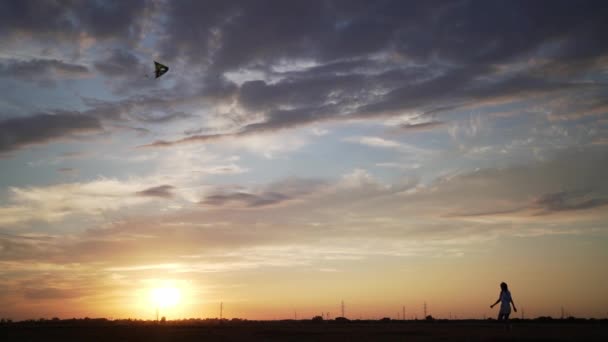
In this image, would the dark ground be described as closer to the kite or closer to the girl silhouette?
the girl silhouette

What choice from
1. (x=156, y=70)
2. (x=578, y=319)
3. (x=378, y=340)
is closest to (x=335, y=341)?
(x=378, y=340)

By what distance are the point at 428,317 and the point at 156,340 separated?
167 ft

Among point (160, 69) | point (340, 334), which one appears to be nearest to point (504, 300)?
point (340, 334)

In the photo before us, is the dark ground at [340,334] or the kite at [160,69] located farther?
the kite at [160,69]

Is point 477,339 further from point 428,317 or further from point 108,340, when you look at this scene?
point 428,317

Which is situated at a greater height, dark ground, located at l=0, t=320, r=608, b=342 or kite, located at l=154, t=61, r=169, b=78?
kite, located at l=154, t=61, r=169, b=78

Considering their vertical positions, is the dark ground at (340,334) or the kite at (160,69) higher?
the kite at (160,69)

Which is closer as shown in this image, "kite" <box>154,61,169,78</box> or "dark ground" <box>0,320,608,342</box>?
"dark ground" <box>0,320,608,342</box>

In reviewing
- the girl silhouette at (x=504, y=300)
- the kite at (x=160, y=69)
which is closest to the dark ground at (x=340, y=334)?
the girl silhouette at (x=504, y=300)

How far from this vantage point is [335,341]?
3272 centimetres

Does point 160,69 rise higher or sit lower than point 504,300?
higher

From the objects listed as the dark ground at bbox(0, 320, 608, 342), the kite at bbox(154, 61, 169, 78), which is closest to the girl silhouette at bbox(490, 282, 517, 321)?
the dark ground at bbox(0, 320, 608, 342)

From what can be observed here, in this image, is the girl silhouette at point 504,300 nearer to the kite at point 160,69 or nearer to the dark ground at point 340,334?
the dark ground at point 340,334

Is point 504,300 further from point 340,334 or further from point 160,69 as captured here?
point 160,69
